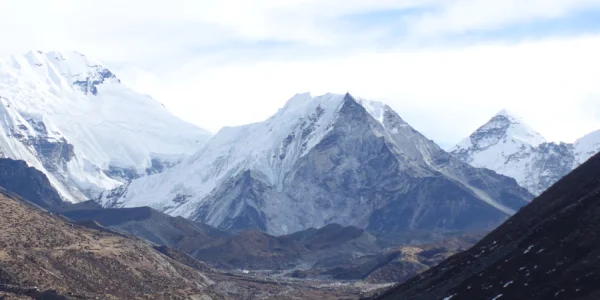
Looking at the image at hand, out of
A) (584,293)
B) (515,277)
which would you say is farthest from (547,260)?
(584,293)

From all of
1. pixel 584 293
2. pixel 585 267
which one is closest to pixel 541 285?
pixel 585 267

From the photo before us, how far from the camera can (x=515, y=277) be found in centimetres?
18662

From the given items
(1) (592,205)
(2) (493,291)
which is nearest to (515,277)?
(2) (493,291)

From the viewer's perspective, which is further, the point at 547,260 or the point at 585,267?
the point at 547,260

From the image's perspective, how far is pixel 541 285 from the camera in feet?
561

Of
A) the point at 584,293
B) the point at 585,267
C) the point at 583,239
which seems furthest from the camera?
the point at 583,239

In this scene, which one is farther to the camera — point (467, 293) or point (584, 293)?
point (467, 293)

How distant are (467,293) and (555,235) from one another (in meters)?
18.7

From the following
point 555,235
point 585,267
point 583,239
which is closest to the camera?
point 585,267

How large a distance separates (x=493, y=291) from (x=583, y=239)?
Result: 17.1 metres

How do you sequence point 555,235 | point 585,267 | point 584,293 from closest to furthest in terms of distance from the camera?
point 584,293 → point 585,267 → point 555,235

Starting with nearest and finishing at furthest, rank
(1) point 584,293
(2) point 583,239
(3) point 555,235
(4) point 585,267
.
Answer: (1) point 584,293, (4) point 585,267, (2) point 583,239, (3) point 555,235

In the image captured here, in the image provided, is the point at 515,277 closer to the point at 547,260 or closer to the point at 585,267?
the point at 547,260

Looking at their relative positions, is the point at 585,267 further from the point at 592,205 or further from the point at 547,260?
the point at 592,205
